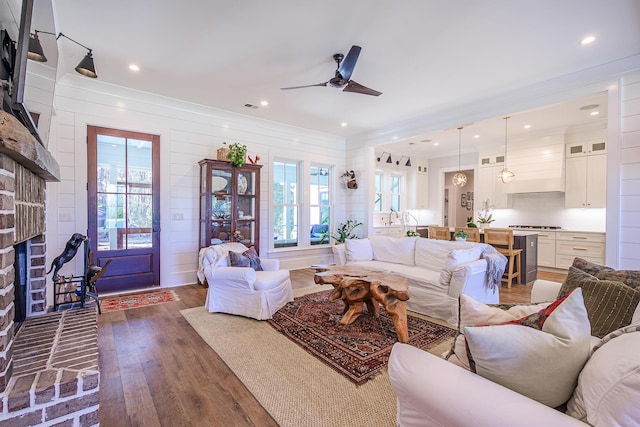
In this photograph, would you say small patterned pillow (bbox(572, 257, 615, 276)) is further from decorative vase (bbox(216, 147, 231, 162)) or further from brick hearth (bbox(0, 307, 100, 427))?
decorative vase (bbox(216, 147, 231, 162))

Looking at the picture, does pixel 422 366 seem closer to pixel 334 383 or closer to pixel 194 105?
pixel 334 383

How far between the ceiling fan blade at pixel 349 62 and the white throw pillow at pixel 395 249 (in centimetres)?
244

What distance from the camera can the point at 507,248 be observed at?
494 centimetres

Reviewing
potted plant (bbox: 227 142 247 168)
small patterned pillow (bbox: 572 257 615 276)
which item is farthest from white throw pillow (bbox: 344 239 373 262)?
small patterned pillow (bbox: 572 257 615 276)

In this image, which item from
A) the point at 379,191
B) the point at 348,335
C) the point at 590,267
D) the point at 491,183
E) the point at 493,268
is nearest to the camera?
the point at 590,267

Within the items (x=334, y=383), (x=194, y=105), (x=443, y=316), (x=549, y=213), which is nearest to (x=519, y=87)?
(x=443, y=316)

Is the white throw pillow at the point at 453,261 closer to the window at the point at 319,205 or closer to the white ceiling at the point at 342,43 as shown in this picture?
the white ceiling at the point at 342,43

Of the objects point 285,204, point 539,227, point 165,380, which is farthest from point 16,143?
point 539,227

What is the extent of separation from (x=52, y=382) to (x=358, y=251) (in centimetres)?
372

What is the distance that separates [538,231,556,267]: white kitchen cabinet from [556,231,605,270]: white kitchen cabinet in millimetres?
68

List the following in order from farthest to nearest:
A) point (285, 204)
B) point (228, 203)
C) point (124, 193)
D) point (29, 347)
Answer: point (285, 204), point (228, 203), point (124, 193), point (29, 347)

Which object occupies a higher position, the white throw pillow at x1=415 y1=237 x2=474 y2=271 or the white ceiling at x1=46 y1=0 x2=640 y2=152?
the white ceiling at x1=46 y1=0 x2=640 y2=152

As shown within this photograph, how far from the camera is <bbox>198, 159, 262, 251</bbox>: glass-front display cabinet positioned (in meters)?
4.71

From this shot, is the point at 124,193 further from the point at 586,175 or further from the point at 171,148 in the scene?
the point at 586,175
